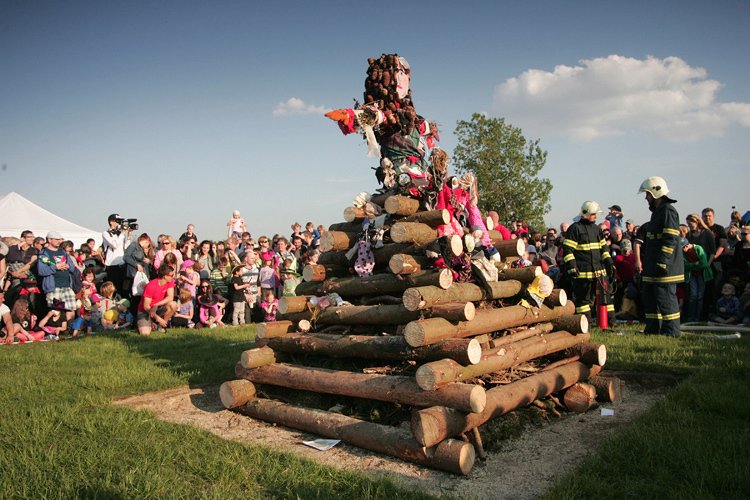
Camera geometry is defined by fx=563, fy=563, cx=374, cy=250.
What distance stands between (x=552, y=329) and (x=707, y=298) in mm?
7387

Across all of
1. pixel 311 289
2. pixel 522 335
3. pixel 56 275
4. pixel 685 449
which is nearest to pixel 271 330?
pixel 311 289

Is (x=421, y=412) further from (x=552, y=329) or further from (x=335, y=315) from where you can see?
(x=552, y=329)

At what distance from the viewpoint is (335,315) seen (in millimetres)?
6496

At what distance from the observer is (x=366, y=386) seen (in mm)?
5414

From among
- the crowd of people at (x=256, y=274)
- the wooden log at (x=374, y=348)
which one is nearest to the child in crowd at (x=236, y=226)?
the crowd of people at (x=256, y=274)

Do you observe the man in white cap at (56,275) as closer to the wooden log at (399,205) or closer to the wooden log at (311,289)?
the wooden log at (311,289)

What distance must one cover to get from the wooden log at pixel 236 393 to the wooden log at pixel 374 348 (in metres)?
0.57

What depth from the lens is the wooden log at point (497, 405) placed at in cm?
457

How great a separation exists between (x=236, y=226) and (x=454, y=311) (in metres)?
13.2

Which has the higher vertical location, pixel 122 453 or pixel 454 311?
pixel 454 311

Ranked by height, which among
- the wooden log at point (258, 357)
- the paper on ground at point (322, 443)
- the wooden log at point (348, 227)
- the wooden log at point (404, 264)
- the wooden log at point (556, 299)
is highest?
the wooden log at point (348, 227)

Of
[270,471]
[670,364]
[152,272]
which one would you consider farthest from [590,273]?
[152,272]

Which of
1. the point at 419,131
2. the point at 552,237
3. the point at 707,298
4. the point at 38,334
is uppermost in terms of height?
the point at 419,131

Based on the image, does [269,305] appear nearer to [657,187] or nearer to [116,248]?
[116,248]
